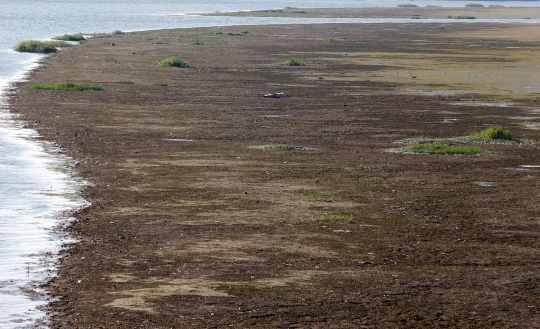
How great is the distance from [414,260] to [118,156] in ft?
39.7

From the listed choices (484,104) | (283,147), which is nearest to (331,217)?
(283,147)

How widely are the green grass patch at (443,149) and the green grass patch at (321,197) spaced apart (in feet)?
22.7

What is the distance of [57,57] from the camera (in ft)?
201

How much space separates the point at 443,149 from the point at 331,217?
9.37 meters

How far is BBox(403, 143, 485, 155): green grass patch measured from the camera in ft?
87.2

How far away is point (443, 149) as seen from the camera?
26719mm

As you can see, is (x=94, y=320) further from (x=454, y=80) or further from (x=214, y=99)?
(x=454, y=80)

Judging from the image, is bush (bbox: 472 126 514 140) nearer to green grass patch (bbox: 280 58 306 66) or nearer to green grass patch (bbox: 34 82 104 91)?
green grass patch (bbox: 34 82 104 91)

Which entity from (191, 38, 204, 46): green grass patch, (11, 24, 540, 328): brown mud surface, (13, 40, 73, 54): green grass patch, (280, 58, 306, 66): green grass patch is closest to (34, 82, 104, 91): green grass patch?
(11, 24, 540, 328): brown mud surface

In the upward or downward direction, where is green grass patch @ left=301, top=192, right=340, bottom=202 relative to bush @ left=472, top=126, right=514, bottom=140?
downward

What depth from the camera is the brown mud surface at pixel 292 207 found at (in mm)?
12961

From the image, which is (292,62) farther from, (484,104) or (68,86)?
(484,104)

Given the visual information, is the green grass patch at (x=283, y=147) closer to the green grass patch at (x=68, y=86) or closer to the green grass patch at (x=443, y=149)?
the green grass patch at (x=443, y=149)

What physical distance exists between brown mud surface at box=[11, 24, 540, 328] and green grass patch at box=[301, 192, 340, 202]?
7cm
